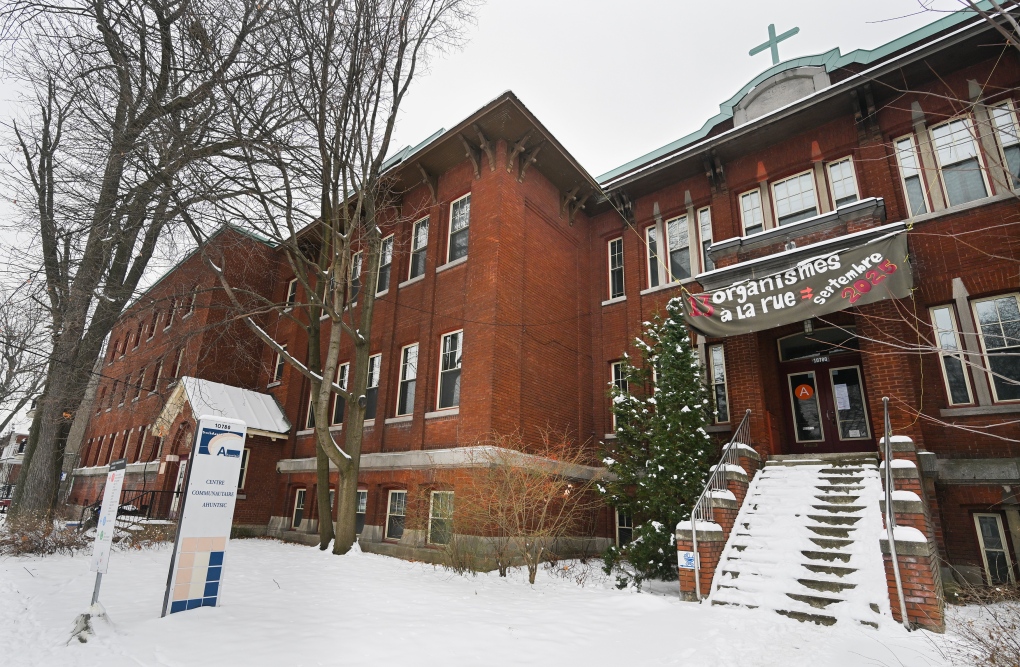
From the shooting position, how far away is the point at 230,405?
63.2 feet

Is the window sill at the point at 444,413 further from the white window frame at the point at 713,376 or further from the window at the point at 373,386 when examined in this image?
the white window frame at the point at 713,376

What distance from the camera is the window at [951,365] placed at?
1116 cm

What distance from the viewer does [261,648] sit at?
570cm

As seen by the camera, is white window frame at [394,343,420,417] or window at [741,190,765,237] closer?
window at [741,190,765,237]

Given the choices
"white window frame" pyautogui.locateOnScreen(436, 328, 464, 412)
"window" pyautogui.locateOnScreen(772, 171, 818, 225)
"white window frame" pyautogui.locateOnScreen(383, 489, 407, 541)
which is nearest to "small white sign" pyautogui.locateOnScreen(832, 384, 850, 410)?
"window" pyautogui.locateOnScreen(772, 171, 818, 225)

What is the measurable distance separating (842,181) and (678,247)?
4473 mm

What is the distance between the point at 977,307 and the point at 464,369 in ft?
37.2

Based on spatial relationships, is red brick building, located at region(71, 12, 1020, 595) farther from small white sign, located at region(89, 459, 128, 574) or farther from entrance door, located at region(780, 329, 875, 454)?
small white sign, located at region(89, 459, 128, 574)

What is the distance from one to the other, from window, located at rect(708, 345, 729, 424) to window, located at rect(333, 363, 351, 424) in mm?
11670

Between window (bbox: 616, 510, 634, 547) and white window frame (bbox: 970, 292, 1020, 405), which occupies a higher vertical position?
white window frame (bbox: 970, 292, 1020, 405)

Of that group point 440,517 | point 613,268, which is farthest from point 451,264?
point 440,517

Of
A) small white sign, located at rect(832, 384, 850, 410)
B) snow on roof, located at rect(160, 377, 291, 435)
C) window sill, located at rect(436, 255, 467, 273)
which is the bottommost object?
small white sign, located at rect(832, 384, 850, 410)

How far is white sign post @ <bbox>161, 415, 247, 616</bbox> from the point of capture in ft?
23.1

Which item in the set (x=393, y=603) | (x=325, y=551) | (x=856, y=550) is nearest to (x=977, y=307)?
(x=856, y=550)
